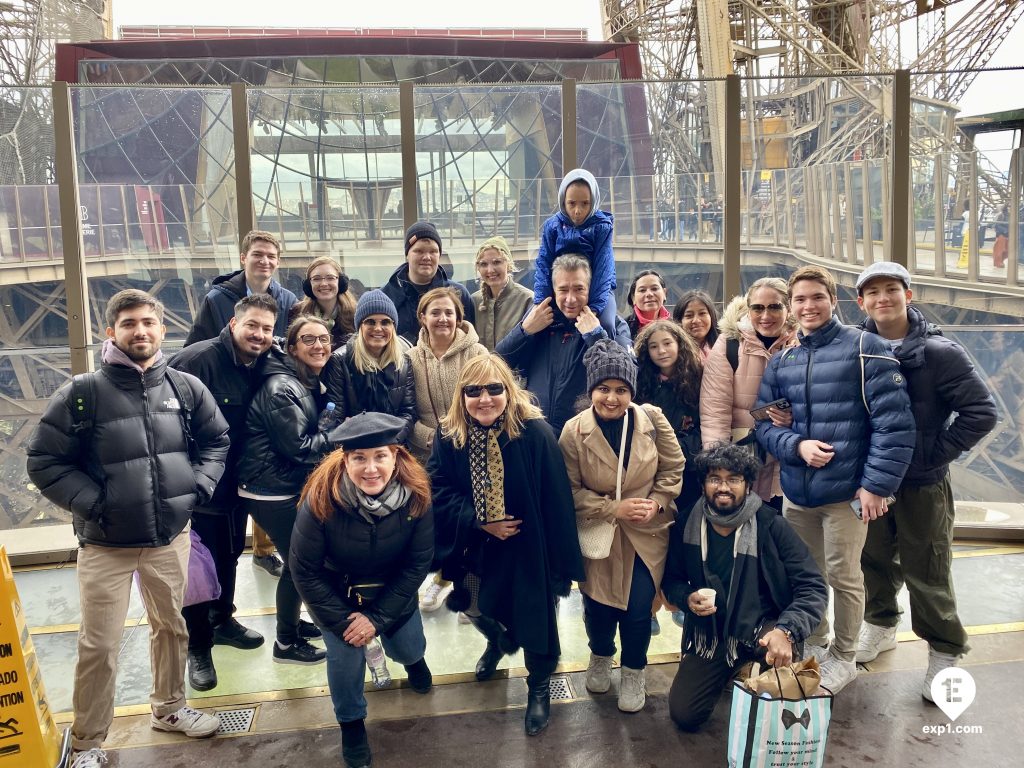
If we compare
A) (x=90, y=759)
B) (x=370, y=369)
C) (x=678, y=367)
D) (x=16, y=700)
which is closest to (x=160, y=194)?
(x=370, y=369)

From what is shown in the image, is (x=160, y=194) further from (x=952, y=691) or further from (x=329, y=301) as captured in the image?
→ (x=952, y=691)

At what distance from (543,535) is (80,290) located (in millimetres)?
3529

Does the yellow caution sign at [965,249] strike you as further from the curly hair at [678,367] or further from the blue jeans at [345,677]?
the blue jeans at [345,677]

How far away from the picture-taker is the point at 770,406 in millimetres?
3275

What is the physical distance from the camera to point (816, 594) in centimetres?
296

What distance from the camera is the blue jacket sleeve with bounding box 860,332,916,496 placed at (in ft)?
9.77

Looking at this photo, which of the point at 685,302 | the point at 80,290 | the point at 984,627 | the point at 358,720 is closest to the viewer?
the point at 358,720

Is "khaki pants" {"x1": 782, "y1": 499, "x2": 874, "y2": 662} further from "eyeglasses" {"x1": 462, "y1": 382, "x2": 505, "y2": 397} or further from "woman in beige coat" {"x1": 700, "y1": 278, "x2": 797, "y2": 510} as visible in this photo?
"eyeglasses" {"x1": 462, "y1": 382, "x2": 505, "y2": 397}

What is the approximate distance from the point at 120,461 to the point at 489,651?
1817 mm

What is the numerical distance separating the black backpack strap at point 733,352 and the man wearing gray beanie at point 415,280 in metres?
1.38

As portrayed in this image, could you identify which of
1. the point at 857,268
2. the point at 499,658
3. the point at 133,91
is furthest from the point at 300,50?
the point at 499,658

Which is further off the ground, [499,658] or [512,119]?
[512,119]

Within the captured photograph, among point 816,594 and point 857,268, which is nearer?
point 816,594

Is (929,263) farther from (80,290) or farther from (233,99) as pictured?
(80,290)
